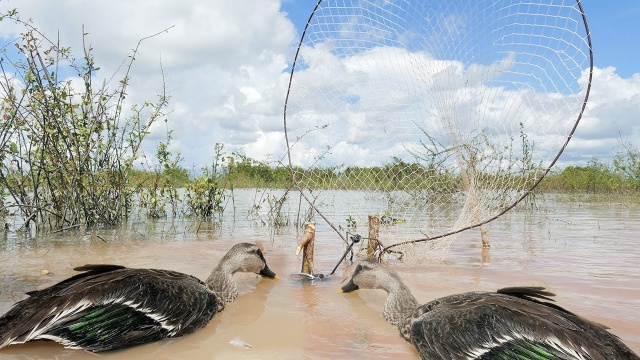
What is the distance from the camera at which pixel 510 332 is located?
11.8ft

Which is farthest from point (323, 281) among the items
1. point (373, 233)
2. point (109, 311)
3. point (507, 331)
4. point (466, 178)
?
point (507, 331)

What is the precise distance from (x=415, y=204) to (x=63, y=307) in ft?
18.4

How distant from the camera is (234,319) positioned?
520 cm

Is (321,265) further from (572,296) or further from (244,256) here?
(572,296)

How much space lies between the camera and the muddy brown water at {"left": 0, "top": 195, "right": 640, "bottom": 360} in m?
4.32

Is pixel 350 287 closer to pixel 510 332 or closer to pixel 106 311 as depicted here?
pixel 510 332

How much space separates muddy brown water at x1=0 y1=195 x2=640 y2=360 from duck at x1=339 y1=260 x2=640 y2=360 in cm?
34

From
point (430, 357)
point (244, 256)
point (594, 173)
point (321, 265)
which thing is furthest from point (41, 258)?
point (594, 173)

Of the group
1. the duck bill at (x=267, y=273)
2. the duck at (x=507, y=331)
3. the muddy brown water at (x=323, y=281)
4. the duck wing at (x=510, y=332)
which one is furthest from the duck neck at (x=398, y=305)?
the duck bill at (x=267, y=273)

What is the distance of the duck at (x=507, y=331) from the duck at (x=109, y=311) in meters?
1.96

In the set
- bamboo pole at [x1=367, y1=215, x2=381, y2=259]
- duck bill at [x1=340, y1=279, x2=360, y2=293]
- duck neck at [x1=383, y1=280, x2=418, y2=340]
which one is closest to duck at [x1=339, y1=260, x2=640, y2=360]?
duck neck at [x1=383, y1=280, x2=418, y2=340]

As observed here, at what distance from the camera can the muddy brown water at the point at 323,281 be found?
4316 millimetres

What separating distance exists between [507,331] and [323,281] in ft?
10.9

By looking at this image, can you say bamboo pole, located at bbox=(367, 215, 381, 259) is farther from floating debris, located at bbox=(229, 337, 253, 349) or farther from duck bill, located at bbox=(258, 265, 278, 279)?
floating debris, located at bbox=(229, 337, 253, 349)
